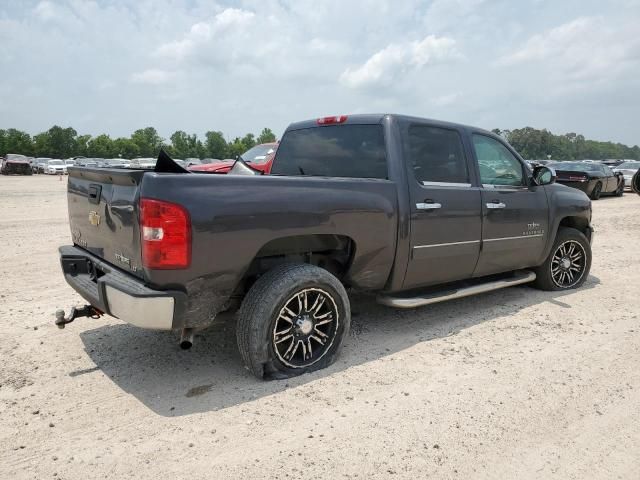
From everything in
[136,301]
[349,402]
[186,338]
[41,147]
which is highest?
[41,147]

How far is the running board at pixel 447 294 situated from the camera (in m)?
4.02

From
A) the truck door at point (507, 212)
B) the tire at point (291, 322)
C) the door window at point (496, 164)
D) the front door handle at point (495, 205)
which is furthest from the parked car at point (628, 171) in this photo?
the tire at point (291, 322)

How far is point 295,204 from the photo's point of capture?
129 inches

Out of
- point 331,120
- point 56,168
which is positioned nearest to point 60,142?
point 56,168

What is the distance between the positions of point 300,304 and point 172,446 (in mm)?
1215

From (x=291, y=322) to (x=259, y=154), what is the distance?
861 centimetres

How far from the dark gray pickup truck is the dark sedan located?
595 inches

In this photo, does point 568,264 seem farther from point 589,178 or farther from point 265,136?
point 265,136

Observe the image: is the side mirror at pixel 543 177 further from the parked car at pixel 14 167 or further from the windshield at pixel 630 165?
the parked car at pixel 14 167

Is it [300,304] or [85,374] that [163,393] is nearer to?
[85,374]

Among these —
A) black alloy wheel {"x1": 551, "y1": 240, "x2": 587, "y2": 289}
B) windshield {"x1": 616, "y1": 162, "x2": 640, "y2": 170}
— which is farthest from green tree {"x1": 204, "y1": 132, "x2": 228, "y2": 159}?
black alloy wheel {"x1": 551, "y1": 240, "x2": 587, "y2": 289}

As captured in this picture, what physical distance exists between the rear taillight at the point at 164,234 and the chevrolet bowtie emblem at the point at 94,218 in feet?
2.59

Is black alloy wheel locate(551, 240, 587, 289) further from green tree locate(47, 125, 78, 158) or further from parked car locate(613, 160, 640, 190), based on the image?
green tree locate(47, 125, 78, 158)

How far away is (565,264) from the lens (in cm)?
573
